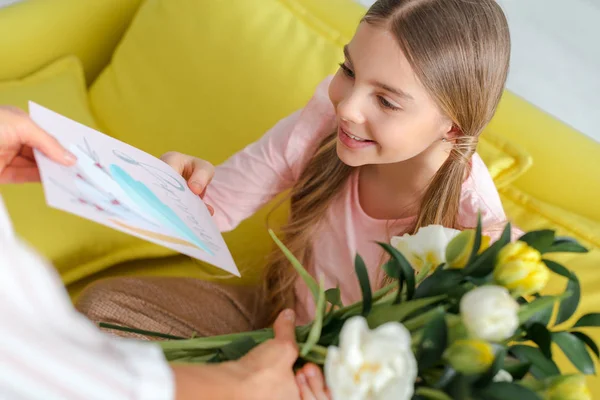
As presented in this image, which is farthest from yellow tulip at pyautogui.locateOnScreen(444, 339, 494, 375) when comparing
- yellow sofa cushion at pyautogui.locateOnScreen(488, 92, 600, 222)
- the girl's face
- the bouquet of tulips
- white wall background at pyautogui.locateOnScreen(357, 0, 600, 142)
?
white wall background at pyautogui.locateOnScreen(357, 0, 600, 142)

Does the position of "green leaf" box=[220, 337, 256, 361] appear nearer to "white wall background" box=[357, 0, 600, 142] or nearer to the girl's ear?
the girl's ear

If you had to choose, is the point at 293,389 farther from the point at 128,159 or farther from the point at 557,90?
the point at 557,90

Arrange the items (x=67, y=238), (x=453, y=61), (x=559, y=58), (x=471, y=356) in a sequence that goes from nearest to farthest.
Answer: (x=471, y=356), (x=453, y=61), (x=67, y=238), (x=559, y=58)

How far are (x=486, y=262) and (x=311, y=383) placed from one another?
169 mm

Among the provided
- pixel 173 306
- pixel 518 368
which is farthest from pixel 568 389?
pixel 173 306

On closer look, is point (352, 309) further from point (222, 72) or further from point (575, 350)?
point (222, 72)

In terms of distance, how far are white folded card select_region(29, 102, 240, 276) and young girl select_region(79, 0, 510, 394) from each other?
0.15m

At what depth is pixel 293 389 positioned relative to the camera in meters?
0.51

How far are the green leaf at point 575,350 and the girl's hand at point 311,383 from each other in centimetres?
19

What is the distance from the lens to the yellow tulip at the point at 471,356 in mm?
434

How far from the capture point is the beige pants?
95cm

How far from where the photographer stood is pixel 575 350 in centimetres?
52

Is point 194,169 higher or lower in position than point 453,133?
lower

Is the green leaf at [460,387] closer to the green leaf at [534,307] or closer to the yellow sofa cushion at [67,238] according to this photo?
the green leaf at [534,307]
